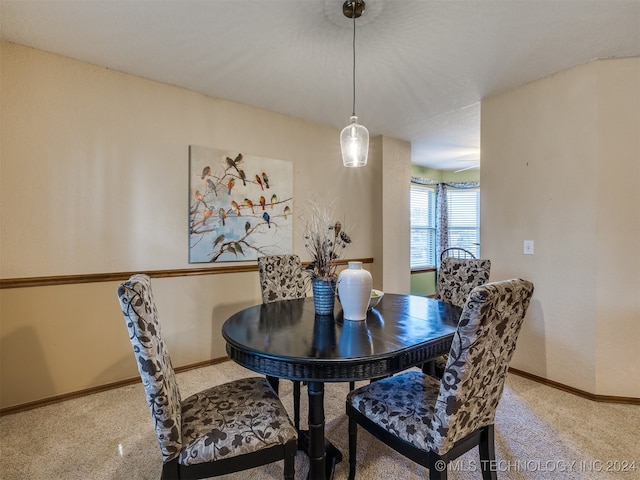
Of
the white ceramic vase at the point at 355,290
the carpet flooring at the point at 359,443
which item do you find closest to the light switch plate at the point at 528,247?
the carpet flooring at the point at 359,443

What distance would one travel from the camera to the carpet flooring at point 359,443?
1.65 meters

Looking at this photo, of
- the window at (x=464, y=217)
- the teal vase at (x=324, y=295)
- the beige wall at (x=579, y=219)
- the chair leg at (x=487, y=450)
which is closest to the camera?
the chair leg at (x=487, y=450)

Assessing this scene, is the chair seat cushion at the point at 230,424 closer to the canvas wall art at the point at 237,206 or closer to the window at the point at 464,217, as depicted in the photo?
the canvas wall art at the point at 237,206

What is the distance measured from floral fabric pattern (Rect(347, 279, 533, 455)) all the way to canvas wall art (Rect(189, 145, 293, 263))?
80.1 inches

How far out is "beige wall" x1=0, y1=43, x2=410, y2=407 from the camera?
2199 millimetres

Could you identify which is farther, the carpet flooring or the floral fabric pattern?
the carpet flooring

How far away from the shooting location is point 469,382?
45.9 inches

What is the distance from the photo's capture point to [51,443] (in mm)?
1884

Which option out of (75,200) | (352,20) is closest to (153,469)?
(75,200)

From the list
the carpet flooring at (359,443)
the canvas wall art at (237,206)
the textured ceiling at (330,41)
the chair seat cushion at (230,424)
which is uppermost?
the textured ceiling at (330,41)

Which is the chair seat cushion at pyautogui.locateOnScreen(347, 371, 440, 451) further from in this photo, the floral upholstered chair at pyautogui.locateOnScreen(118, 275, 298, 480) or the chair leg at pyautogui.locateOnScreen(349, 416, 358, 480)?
the floral upholstered chair at pyautogui.locateOnScreen(118, 275, 298, 480)

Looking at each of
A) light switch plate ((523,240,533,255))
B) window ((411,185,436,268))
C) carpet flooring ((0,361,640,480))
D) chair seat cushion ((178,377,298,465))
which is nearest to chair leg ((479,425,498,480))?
carpet flooring ((0,361,640,480))

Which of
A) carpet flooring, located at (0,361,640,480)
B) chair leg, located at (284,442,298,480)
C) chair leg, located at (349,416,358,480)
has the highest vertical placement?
chair leg, located at (284,442,298,480)

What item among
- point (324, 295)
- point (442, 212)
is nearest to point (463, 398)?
point (324, 295)
